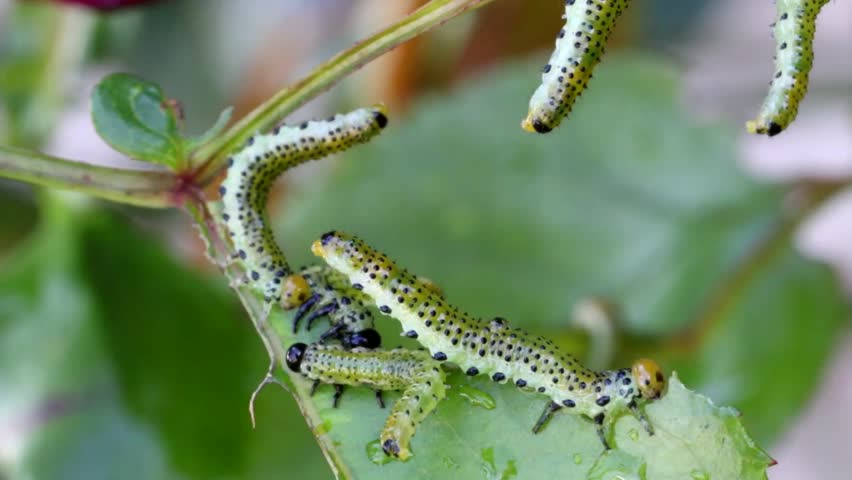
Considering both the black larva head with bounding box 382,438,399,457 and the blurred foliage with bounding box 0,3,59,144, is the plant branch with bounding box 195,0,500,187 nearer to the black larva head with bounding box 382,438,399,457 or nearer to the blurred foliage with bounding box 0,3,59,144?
the black larva head with bounding box 382,438,399,457

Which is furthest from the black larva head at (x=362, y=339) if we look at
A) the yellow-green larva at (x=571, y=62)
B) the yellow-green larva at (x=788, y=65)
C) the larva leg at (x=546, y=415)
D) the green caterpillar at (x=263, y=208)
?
the yellow-green larva at (x=788, y=65)

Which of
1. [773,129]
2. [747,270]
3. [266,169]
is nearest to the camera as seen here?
[773,129]

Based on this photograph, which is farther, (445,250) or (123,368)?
(445,250)

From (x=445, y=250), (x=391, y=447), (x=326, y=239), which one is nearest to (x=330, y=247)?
(x=326, y=239)

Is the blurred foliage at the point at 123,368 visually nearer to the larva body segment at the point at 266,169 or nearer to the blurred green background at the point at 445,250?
the blurred green background at the point at 445,250

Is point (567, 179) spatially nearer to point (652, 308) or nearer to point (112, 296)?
point (652, 308)

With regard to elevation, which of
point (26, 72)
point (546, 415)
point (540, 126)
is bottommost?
point (26, 72)

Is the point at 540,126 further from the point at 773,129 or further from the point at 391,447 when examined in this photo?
the point at 391,447
